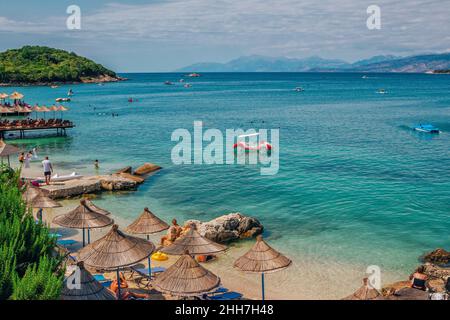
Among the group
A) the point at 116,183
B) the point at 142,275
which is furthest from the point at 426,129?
the point at 142,275

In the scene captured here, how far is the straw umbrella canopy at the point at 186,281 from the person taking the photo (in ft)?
40.1

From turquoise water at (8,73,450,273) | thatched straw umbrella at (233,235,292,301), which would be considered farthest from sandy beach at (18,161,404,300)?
thatched straw umbrella at (233,235,292,301)

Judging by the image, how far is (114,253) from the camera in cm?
1389

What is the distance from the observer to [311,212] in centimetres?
2431

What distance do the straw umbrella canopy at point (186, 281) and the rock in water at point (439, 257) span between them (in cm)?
1011

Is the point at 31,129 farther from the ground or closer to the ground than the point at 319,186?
farther from the ground

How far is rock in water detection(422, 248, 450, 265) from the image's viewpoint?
18.2m

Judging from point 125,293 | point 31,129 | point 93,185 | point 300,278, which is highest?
point 31,129

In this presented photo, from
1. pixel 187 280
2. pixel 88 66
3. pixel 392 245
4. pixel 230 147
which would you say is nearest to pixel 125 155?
pixel 230 147

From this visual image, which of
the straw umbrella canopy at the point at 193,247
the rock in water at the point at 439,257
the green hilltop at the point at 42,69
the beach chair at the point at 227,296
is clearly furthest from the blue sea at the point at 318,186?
the green hilltop at the point at 42,69

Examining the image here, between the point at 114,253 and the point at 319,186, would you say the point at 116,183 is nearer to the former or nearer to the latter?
the point at 319,186

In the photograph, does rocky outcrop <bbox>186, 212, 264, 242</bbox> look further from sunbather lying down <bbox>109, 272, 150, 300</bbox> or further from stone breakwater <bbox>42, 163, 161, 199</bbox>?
stone breakwater <bbox>42, 163, 161, 199</bbox>

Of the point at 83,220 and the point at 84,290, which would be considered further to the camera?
the point at 83,220

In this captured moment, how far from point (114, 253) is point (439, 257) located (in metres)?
12.6
